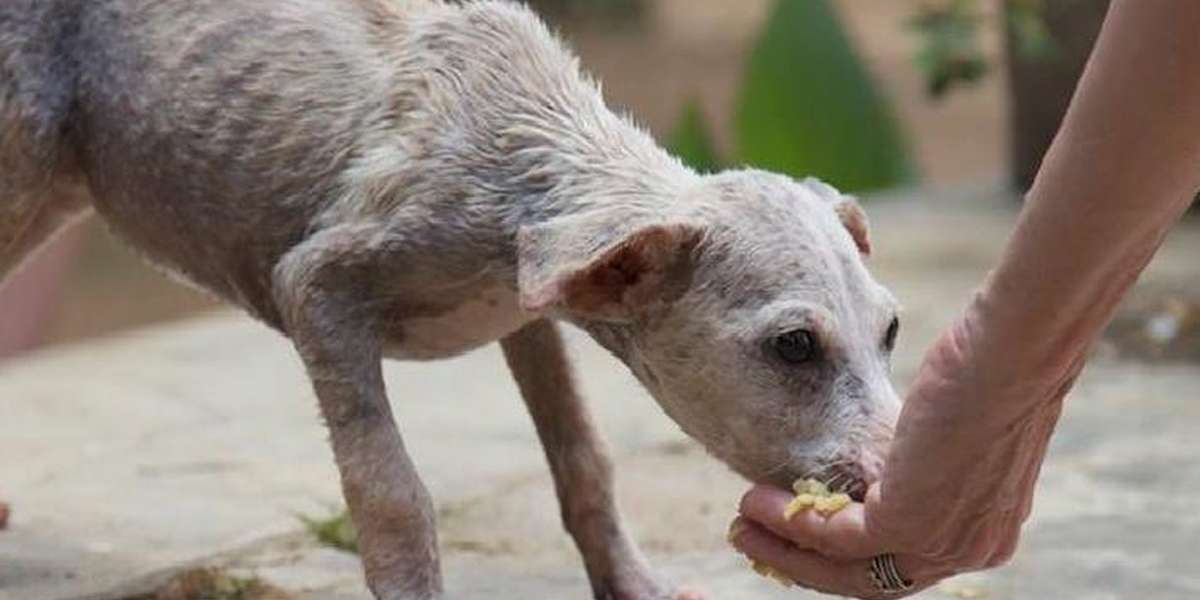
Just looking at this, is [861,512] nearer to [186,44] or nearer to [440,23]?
[440,23]

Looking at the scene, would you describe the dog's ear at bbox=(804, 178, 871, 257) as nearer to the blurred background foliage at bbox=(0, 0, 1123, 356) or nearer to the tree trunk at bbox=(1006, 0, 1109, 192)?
the blurred background foliage at bbox=(0, 0, 1123, 356)

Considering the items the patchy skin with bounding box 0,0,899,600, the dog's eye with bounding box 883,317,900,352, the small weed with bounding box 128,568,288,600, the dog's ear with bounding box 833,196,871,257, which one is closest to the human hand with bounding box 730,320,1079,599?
the patchy skin with bounding box 0,0,899,600

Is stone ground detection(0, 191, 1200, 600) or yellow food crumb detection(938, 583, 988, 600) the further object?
stone ground detection(0, 191, 1200, 600)

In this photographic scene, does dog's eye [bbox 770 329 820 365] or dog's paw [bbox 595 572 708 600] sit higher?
dog's eye [bbox 770 329 820 365]

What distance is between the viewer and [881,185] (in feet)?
23.1

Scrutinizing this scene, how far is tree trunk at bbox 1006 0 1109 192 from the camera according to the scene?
6.45m

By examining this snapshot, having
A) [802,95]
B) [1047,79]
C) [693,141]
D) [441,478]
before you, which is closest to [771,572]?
[441,478]

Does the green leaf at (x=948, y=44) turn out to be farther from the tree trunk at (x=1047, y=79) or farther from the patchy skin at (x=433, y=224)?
the patchy skin at (x=433, y=224)

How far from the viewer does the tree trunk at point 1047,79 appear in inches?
254

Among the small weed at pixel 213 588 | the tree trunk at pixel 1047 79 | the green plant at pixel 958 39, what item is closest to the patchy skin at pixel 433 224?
the small weed at pixel 213 588

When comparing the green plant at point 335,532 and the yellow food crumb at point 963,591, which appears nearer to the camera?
the yellow food crumb at point 963,591

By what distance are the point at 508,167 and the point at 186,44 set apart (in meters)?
0.52

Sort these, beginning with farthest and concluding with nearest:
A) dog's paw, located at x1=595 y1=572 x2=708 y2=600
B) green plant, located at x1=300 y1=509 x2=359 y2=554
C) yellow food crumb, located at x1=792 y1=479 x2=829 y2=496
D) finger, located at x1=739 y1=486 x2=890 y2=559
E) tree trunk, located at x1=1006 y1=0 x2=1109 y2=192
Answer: tree trunk, located at x1=1006 y1=0 x2=1109 y2=192
green plant, located at x1=300 y1=509 x2=359 y2=554
dog's paw, located at x1=595 y1=572 x2=708 y2=600
yellow food crumb, located at x1=792 y1=479 x2=829 y2=496
finger, located at x1=739 y1=486 x2=890 y2=559

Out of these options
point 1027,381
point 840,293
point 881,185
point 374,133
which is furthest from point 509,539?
point 881,185
